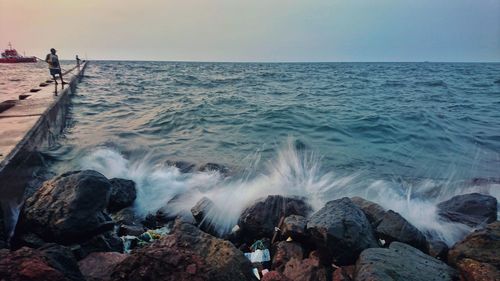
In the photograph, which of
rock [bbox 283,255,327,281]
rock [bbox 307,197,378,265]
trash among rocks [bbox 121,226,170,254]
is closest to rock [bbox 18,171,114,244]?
Result: trash among rocks [bbox 121,226,170,254]

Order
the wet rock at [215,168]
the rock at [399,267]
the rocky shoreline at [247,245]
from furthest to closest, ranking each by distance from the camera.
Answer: the wet rock at [215,168] < the rock at [399,267] < the rocky shoreline at [247,245]

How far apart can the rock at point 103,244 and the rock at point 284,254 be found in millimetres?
1733

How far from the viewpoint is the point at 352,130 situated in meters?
11.5

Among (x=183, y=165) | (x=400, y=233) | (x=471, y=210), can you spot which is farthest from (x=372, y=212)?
(x=183, y=165)

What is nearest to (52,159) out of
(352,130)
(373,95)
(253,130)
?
(253,130)

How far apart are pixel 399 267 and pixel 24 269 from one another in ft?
9.40

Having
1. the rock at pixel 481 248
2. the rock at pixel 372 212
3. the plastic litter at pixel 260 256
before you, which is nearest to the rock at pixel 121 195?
the plastic litter at pixel 260 256

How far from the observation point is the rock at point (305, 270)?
137 inches

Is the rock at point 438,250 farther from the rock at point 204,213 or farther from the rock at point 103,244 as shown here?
the rock at point 103,244

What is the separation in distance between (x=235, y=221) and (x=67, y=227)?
6.87 ft

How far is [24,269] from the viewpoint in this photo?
6.89ft

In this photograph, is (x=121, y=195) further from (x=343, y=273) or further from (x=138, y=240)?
(x=343, y=273)

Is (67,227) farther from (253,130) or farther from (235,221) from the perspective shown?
(253,130)

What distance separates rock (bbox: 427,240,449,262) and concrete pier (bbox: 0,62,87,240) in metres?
4.66
